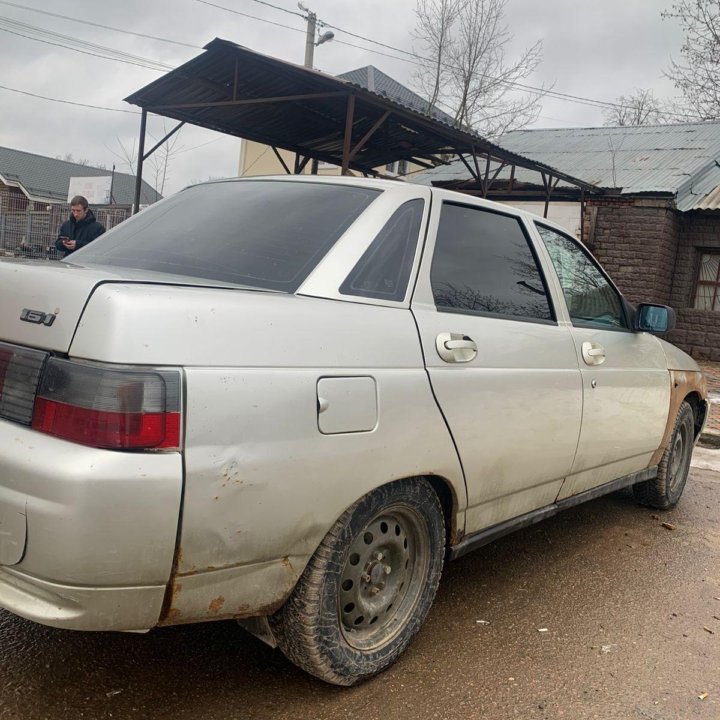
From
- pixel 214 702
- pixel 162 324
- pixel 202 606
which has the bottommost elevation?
pixel 214 702

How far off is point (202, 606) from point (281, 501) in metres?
0.35

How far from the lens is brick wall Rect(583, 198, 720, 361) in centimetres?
1395

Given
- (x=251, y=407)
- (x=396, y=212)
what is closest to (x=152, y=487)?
(x=251, y=407)

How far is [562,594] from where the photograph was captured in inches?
133

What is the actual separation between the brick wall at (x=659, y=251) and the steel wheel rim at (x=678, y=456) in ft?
31.4

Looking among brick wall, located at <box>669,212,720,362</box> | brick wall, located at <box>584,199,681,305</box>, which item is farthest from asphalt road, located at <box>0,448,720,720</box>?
brick wall, located at <box>669,212,720,362</box>

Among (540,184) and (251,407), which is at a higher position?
(540,184)

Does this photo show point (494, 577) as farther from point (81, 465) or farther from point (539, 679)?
point (81, 465)

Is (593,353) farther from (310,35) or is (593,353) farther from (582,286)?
(310,35)

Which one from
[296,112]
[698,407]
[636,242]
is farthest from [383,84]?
[698,407]

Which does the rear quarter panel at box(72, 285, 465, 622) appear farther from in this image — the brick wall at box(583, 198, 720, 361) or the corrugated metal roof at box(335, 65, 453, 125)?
the corrugated metal roof at box(335, 65, 453, 125)

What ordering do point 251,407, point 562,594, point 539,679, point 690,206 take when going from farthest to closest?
point 690,206
point 562,594
point 539,679
point 251,407

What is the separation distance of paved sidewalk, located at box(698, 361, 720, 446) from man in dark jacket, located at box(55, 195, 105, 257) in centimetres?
710

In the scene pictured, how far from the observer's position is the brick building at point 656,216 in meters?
14.0
